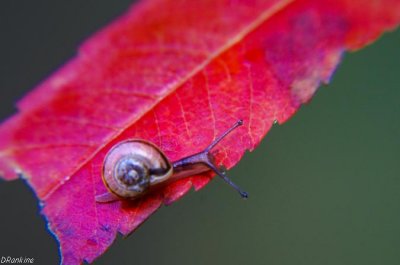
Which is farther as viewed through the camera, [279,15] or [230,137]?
[230,137]

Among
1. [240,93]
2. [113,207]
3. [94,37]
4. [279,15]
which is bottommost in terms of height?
[113,207]

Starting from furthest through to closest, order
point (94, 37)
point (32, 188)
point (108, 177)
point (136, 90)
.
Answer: point (108, 177) < point (32, 188) < point (136, 90) < point (94, 37)

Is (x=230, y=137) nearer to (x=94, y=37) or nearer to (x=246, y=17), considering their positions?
(x=246, y=17)

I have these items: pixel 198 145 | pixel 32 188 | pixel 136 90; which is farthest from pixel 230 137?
pixel 32 188

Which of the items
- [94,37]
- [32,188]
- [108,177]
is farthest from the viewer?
[108,177]
